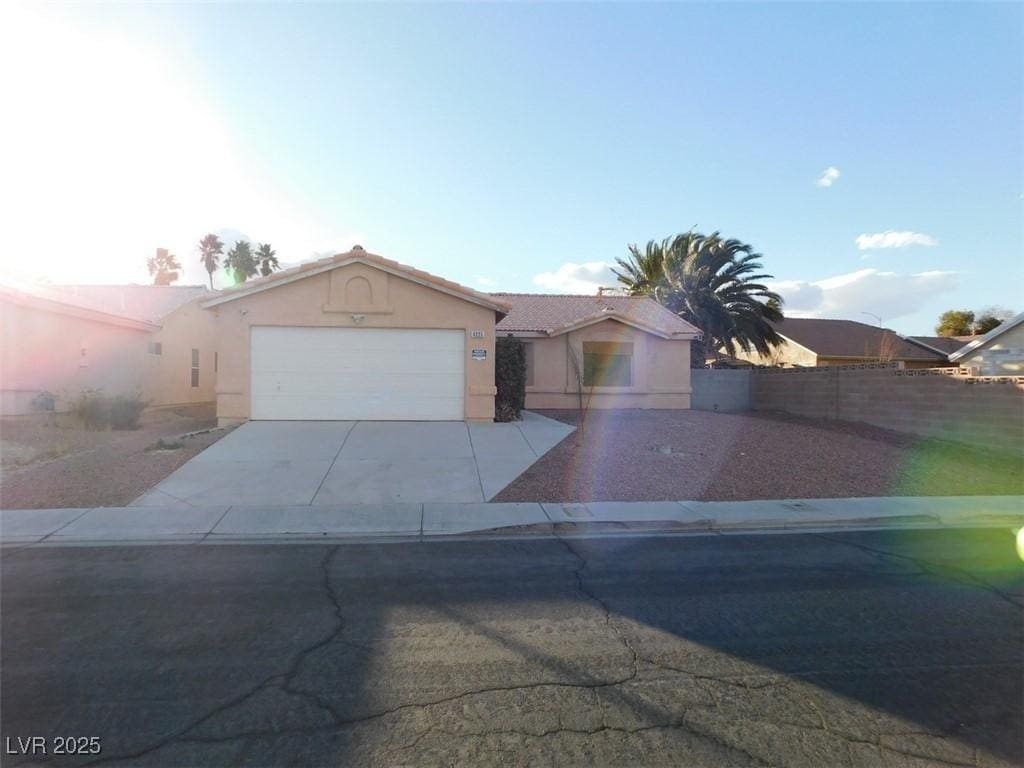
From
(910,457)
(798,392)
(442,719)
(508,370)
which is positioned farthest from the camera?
(798,392)

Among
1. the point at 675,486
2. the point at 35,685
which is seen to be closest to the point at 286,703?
the point at 35,685

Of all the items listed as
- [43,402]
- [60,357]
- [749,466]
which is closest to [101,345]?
[60,357]

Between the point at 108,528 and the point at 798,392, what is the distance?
20.3 m

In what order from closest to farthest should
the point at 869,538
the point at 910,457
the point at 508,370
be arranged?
the point at 869,538 → the point at 910,457 → the point at 508,370

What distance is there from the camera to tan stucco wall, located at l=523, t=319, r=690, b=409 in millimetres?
20891

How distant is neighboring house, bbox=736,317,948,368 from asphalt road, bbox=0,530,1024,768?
3341cm

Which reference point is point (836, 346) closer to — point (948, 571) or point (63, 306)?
point (948, 571)

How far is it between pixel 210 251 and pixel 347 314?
50.9m

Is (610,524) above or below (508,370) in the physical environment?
below

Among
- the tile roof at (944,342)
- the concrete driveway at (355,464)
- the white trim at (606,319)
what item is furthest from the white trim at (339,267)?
the tile roof at (944,342)

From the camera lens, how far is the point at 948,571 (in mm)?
6496

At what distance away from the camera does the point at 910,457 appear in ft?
44.4

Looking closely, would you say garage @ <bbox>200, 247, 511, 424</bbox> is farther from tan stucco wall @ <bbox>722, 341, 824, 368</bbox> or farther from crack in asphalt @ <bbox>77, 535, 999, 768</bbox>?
tan stucco wall @ <bbox>722, 341, 824, 368</bbox>

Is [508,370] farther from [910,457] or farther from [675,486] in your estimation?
[910,457]
